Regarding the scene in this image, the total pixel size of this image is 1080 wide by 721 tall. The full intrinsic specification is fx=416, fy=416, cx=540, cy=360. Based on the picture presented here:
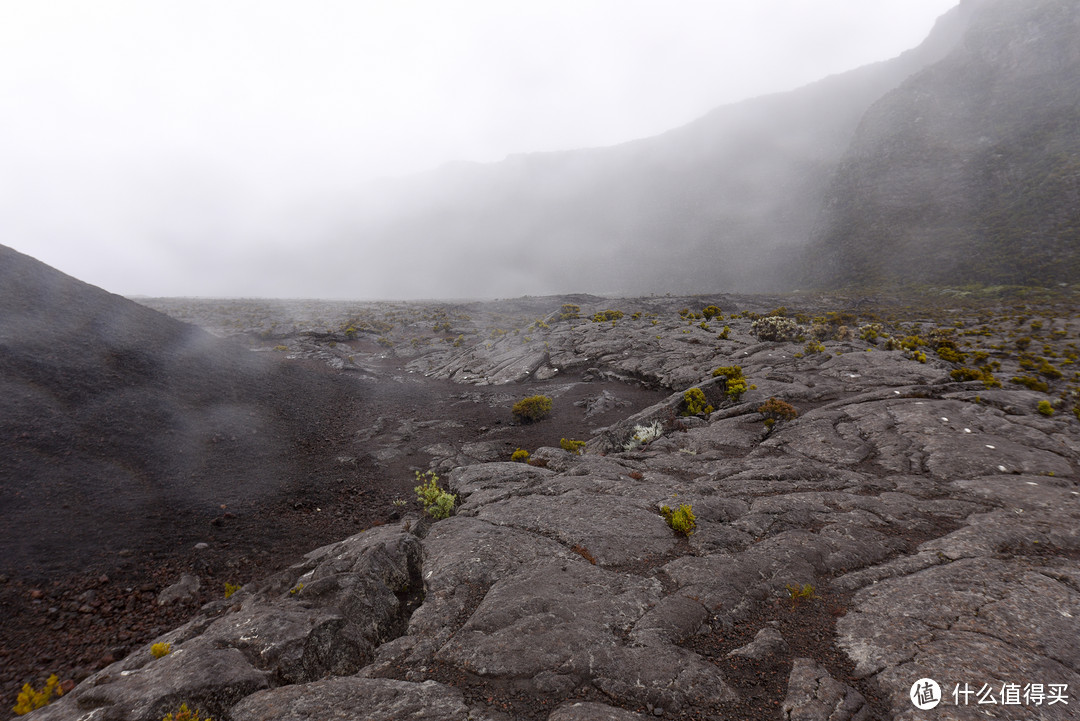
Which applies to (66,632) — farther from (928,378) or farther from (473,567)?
(928,378)

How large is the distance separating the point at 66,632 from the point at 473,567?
762 centimetres

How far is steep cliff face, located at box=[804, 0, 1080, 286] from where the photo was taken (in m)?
67.5

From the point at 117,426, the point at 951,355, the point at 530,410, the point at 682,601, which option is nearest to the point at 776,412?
the point at 530,410

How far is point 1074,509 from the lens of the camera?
9656mm

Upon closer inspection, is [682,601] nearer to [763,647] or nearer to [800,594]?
[763,647]

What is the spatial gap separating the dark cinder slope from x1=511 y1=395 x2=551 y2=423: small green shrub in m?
9.59

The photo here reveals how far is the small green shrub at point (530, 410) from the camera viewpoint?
21516 millimetres

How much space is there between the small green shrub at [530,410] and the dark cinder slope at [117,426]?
31.4 feet

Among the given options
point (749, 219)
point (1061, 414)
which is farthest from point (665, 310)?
point (749, 219)

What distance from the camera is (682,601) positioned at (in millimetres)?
7551

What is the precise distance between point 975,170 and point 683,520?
122237 mm

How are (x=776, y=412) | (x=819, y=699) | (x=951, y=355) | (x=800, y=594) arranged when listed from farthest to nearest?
(x=951, y=355) < (x=776, y=412) < (x=800, y=594) < (x=819, y=699)

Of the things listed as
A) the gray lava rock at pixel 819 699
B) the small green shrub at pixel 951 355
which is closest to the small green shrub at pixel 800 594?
the gray lava rock at pixel 819 699

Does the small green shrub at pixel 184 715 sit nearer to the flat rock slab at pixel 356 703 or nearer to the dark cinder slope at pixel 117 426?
the flat rock slab at pixel 356 703
